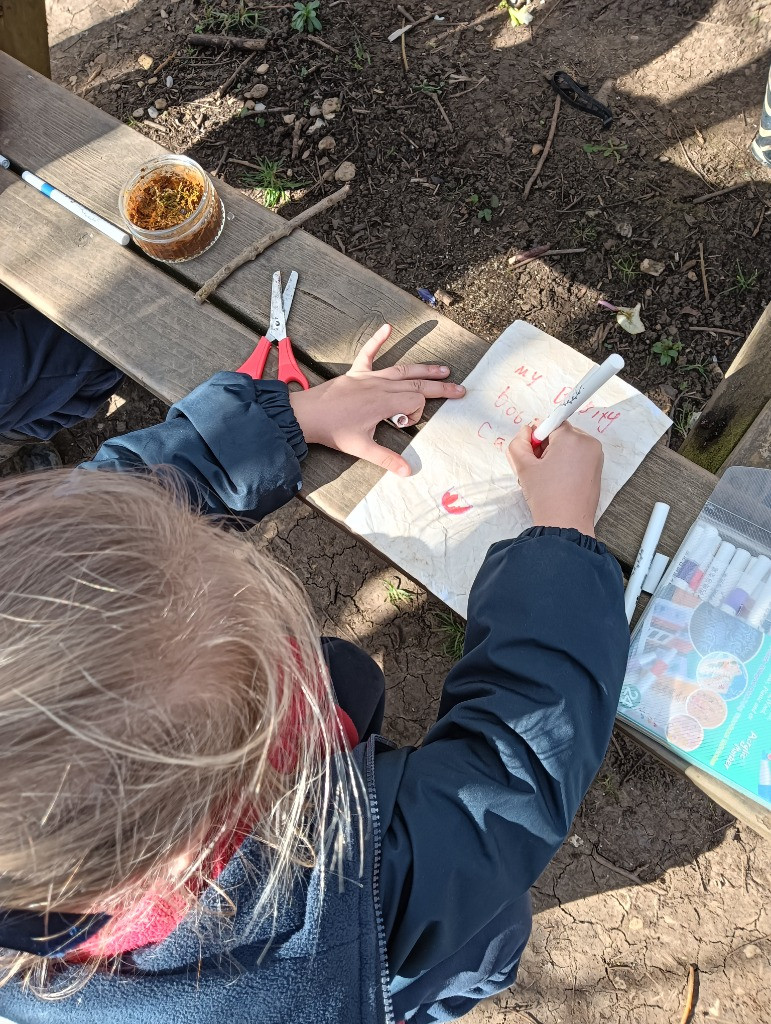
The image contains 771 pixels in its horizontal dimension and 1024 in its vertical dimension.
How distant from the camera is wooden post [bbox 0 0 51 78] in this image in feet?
6.04

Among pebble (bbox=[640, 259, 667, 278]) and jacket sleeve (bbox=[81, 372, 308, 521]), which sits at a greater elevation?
pebble (bbox=[640, 259, 667, 278])

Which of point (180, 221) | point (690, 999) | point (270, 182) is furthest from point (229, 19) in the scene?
point (690, 999)

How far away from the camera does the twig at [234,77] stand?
2.65m

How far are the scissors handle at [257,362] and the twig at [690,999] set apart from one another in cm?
194

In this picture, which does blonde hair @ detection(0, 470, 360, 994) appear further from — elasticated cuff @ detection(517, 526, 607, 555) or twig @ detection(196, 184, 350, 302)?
twig @ detection(196, 184, 350, 302)

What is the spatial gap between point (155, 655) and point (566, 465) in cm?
78

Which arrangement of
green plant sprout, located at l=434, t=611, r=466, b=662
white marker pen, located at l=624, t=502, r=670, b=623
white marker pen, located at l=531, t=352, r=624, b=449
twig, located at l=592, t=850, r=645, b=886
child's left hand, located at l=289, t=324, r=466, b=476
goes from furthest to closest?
green plant sprout, located at l=434, t=611, r=466, b=662
twig, located at l=592, t=850, r=645, b=886
child's left hand, located at l=289, t=324, r=466, b=476
white marker pen, located at l=624, t=502, r=670, b=623
white marker pen, located at l=531, t=352, r=624, b=449

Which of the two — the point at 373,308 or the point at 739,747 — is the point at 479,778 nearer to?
the point at 739,747

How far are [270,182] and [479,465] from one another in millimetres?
1783

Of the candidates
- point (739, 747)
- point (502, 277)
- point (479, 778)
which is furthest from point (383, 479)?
point (502, 277)

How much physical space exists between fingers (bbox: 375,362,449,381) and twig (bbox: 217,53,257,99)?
2.00 m

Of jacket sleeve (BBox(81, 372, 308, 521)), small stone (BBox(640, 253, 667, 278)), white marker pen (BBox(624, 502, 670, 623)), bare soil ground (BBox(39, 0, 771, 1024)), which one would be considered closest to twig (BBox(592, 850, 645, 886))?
bare soil ground (BBox(39, 0, 771, 1024))

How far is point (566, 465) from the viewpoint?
47.3 inches

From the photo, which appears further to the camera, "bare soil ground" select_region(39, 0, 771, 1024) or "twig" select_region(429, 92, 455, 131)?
"twig" select_region(429, 92, 455, 131)
